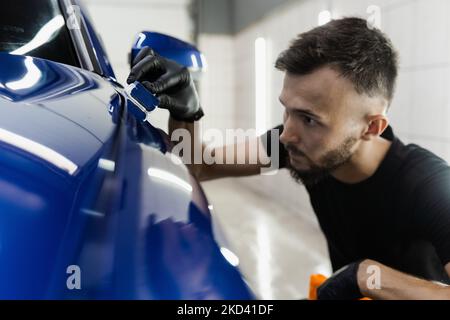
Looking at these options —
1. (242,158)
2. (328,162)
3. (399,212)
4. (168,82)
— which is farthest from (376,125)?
(242,158)

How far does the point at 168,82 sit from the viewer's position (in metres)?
0.81

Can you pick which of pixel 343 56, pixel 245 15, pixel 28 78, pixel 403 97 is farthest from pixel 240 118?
pixel 28 78

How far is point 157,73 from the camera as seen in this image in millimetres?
801

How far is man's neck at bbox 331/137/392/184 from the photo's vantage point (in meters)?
1.12

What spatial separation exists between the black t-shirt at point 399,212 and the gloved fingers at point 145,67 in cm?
65

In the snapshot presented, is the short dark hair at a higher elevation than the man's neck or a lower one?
higher

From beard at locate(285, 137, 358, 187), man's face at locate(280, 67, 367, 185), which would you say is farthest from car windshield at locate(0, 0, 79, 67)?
beard at locate(285, 137, 358, 187)

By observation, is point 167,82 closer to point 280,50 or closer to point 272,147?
point 272,147

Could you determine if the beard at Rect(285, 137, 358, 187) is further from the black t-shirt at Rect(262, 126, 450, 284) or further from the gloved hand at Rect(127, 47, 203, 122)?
the gloved hand at Rect(127, 47, 203, 122)

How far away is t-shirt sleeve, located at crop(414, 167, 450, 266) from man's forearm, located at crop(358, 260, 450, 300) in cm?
11

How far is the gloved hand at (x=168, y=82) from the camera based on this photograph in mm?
721

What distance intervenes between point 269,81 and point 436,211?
0.50m
